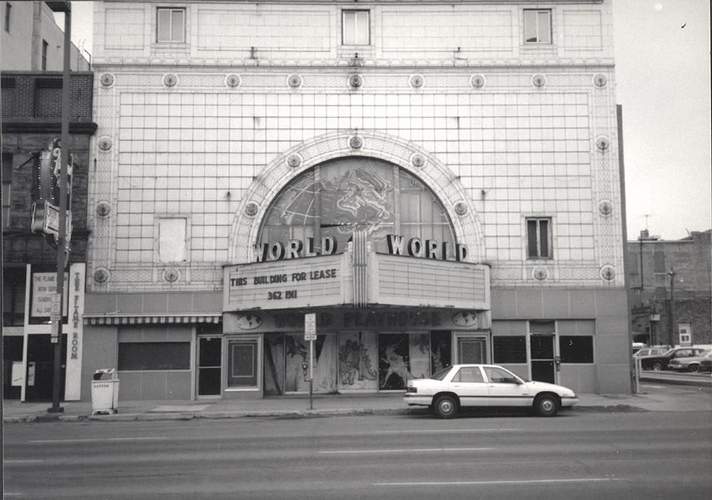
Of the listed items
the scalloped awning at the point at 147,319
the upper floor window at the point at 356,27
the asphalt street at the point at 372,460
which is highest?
the upper floor window at the point at 356,27

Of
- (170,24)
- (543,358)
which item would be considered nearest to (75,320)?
(170,24)

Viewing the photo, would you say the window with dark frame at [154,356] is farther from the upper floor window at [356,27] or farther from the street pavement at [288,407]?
the upper floor window at [356,27]

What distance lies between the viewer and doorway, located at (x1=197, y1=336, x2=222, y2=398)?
25.9m

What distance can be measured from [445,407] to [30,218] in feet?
53.3

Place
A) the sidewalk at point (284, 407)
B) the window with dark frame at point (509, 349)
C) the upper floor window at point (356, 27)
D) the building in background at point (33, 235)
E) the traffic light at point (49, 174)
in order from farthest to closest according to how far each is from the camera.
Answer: the upper floor window at point (356, 27) → the window with dark frame at point (509, 349) → the building in background at point (33, 235) → the traffic light at point (49, 174) → the sidewalk at point (284, 407)

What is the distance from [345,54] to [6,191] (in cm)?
1347

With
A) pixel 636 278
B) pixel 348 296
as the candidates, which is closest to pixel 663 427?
pixel 348 296

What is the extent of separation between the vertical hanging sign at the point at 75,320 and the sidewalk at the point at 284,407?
1.29 meters

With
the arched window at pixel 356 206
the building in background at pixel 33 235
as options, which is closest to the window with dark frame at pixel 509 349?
the arched window at pixel 356 206

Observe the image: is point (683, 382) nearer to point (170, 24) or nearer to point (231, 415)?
point (231, 415)

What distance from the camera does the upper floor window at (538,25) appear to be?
2741 cm

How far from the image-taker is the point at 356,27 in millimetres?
27312

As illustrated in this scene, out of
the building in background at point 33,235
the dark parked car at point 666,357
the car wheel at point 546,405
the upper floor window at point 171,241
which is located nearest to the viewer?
the car wheel at point 546,405

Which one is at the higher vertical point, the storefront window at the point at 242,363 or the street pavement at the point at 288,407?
the storefront window at the point at 242,363
